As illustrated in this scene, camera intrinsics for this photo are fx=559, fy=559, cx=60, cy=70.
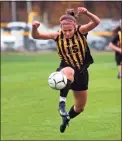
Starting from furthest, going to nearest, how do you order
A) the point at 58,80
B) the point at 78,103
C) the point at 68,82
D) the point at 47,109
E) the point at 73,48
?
1. the point at 47,109
2. the point at 78,103
3. the point at 73,48
4. the point at 68,82
5. the point at 58,80

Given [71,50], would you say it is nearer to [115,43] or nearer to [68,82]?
[68,82]

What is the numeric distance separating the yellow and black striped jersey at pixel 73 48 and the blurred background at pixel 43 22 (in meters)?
26.5

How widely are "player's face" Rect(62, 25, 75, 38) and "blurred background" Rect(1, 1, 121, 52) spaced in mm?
26655

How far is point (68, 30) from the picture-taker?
881cm

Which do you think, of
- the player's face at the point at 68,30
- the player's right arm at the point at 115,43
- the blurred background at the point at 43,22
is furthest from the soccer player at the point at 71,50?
the blurred background at the point at 43,22

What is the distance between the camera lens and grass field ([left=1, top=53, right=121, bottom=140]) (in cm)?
1134

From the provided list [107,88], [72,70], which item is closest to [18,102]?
[107,88]

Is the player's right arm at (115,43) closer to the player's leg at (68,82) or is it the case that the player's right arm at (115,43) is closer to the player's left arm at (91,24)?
the player's left arm at (91,24)

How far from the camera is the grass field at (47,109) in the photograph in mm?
11336

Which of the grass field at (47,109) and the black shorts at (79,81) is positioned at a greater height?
the black shorts at (79,81)

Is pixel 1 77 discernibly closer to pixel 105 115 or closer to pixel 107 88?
pixel 107 88

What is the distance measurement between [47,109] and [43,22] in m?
26.2

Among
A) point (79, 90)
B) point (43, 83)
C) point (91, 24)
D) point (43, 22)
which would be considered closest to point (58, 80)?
point (79, 90)

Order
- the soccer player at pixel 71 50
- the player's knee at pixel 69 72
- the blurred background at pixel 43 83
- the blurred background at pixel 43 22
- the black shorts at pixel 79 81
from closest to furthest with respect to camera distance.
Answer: the player's knee at pixel 69 72 → the soccer player at pixel 71 50 → the black shorts at pixel 79 81 → the blurred background at pixel 43 83 → the blurred background at pixel 43 22
